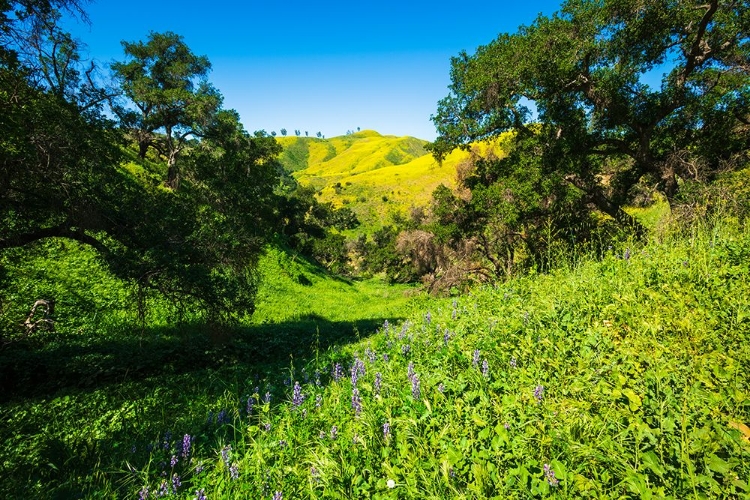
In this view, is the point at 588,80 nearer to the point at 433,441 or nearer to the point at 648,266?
the point at 648,266

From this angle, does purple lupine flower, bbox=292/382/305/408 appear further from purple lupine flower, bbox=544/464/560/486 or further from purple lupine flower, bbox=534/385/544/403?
purple lupine flower, bbox=544/464/560/486

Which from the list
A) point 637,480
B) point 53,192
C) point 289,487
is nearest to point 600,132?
point 637,480

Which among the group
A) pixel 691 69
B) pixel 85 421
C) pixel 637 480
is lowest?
pixel 85 421

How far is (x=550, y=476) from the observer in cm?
206

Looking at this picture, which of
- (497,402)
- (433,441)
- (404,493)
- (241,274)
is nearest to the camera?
(404,493)

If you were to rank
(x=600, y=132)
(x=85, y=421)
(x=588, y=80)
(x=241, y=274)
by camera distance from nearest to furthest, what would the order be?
(x=85, y=421) < (x=241, y=274) < (x=588, y=80) < (x=600, y=132)

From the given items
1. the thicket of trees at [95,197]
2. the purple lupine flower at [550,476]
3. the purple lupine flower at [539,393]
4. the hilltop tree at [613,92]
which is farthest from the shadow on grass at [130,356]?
the hilltop tree at [613,92]

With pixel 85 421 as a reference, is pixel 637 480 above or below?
above

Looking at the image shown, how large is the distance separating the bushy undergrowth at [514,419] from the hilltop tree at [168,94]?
22524mm

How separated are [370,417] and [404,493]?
0.89 metres

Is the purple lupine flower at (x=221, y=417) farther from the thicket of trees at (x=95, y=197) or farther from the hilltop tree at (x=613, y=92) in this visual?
the hilltop tree at (x=613, y=92)

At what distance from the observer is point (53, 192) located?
23.2ft

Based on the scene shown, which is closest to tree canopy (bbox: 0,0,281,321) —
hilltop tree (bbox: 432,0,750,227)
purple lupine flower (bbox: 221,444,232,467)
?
purple lupine flower (bbox: 221,444,232,467)

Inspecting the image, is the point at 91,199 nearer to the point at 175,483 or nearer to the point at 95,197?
the point at 95,197
